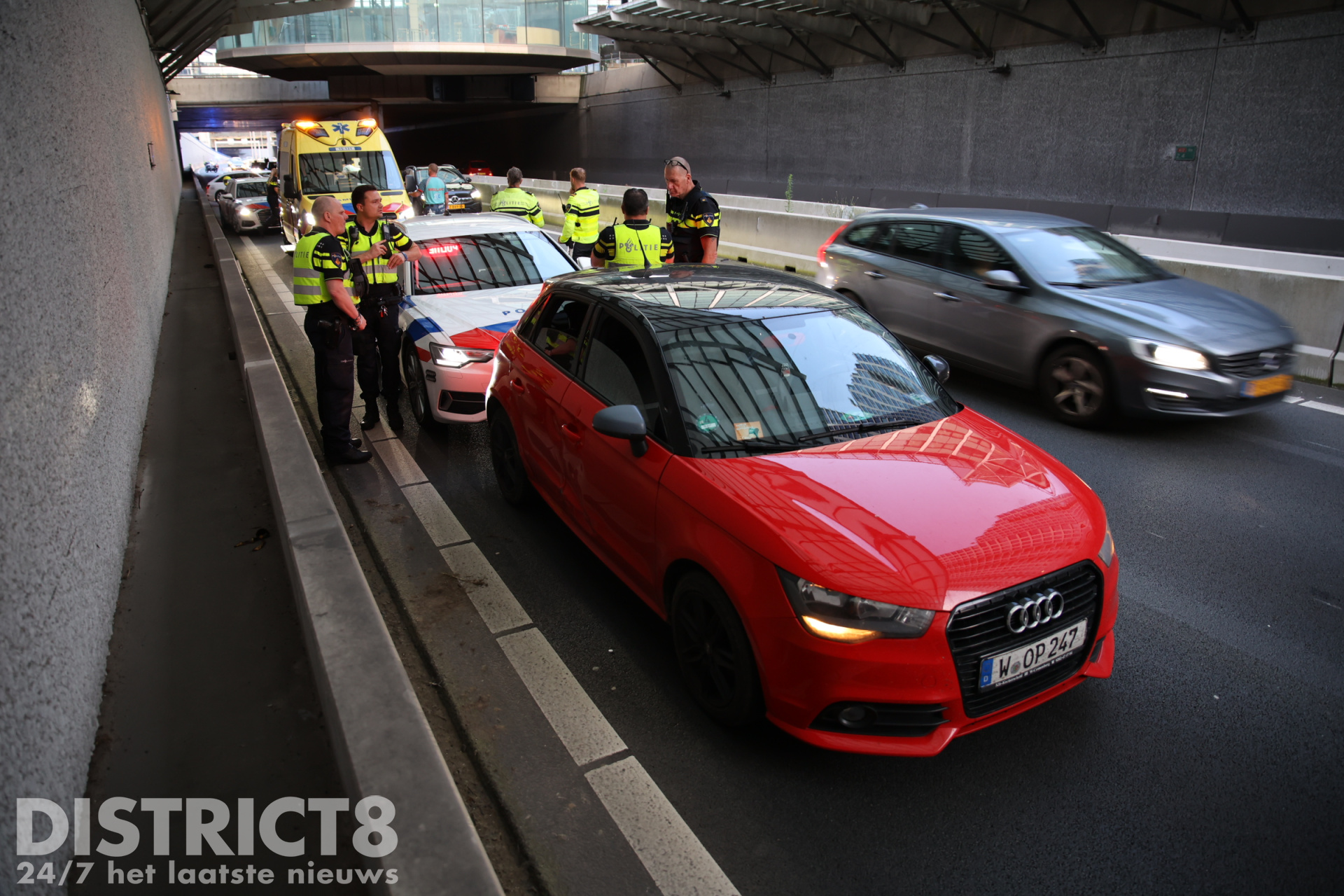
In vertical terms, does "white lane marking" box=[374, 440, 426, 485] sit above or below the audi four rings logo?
below

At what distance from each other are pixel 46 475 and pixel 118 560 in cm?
→ 153

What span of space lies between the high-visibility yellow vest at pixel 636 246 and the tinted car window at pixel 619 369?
10.5ft

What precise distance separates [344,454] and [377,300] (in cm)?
123

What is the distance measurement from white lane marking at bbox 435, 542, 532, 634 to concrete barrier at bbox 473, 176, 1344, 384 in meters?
7.70

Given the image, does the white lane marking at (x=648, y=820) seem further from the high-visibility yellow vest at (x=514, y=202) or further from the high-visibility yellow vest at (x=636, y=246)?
the high-visibility yellow vest at (x=514, y=202)

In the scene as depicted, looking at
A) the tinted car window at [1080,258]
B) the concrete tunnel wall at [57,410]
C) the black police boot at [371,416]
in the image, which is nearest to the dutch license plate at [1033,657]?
the concrete tunnel wall at [57,410]

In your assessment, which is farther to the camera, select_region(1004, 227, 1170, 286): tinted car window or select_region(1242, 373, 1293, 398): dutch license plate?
select_region(1004, 227, 1170, 286): tinted car window

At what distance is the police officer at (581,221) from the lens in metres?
10.3

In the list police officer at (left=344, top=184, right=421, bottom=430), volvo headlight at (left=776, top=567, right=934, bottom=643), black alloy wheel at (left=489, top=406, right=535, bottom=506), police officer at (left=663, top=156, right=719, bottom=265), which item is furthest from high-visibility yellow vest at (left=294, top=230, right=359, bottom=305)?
volvo headlight at (left=776, top=567, right=934, bottom=643)

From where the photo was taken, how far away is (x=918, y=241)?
840 centimetres

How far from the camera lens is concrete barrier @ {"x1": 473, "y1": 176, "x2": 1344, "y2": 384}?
27.0 ft

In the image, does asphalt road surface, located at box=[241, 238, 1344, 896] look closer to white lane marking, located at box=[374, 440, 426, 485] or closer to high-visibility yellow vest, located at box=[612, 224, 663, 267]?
white lane marking, located at box=[374, 440, 426, 485]

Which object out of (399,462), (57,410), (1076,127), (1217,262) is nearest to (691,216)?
(399,462)

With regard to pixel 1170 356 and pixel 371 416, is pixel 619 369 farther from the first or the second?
pixel 1170 356
